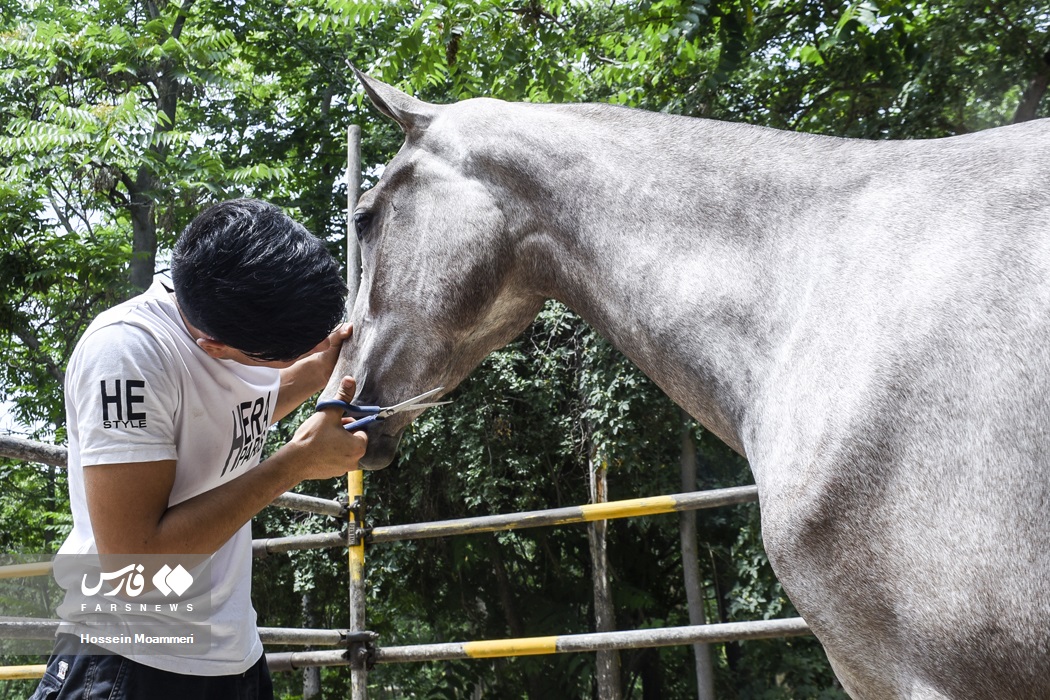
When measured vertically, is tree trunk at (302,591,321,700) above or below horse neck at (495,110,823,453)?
below

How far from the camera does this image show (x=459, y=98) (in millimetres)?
6289

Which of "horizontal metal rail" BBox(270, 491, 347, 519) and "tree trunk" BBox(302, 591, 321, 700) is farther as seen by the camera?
"tree trunk" BBox(302, 591, 321, 700)

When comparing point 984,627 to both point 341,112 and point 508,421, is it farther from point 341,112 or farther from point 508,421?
point 341,112

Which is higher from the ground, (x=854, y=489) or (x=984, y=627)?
(x=854, y=489)

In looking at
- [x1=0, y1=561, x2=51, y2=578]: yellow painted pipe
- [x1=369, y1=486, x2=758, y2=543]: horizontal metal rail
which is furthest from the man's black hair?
[x1=369, y1=486, x2=758, y2=543]: horizontal metal rail

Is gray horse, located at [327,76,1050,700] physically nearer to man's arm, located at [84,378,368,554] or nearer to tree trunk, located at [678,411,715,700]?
man's arm, located at [84,378,368,554]

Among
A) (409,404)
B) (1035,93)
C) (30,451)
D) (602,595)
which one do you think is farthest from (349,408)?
(602,595)

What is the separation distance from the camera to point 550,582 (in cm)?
916

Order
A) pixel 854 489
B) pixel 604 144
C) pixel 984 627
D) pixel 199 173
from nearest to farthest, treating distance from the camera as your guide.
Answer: pixel 984 627 < pixel 854 489 < pixel 604 144 < pixel 199 173

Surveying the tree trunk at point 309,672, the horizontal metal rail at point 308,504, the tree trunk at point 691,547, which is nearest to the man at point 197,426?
the horizontal metal rail at point 308,504

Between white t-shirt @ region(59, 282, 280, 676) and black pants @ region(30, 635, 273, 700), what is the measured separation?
0.08 feet

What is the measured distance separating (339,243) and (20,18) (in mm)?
6616

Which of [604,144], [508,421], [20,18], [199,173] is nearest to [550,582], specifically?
[508,421]

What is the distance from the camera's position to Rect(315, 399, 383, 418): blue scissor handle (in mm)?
1717
